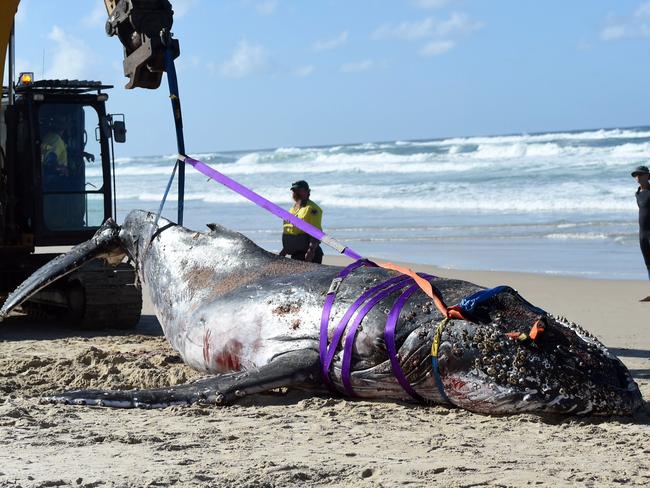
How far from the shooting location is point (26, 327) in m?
11.6

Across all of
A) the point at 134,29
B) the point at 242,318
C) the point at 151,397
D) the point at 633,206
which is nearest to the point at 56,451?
the point at 151,397

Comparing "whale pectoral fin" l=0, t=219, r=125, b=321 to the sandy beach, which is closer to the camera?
the sandy beach

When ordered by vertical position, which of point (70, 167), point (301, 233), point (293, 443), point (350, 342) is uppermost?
point (70, 167)

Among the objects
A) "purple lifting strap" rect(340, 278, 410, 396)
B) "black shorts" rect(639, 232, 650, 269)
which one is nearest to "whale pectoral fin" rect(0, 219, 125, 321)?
"purple lifting strap" rect(340, 278, 410, 396)

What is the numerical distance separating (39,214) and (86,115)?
4.18 feet

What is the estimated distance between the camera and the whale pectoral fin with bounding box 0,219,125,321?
909 centimetres

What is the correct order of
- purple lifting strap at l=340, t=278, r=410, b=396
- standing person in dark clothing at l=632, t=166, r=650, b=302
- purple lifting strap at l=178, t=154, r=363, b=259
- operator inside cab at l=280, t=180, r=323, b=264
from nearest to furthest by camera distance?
purple lifting strap at l=340, t=278, r=410, b=396, purple lifting strap at l=178, t=154, r=363, b=259, operator inside cab at l=280, t=180, r=323, b=264, standing person in dark clothing at l=632, t=166, r=650, b=302

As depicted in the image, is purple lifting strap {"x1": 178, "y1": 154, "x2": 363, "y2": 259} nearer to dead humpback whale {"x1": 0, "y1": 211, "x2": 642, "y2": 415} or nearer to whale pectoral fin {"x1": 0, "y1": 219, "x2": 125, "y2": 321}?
dead humpback whale {"x1": 0, "y1": 211, "x2": 642, "y2": 415}

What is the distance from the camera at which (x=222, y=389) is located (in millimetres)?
6848

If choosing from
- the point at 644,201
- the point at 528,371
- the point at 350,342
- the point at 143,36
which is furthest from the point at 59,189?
the point at 528,371

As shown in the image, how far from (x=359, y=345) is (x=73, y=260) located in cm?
337

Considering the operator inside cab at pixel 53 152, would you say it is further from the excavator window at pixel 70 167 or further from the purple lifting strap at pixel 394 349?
the purple lifting strap at pixel 394 349

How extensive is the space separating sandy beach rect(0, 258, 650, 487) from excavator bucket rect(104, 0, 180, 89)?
239 cm

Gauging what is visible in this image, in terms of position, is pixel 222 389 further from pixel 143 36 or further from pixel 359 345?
pixel 143 36
